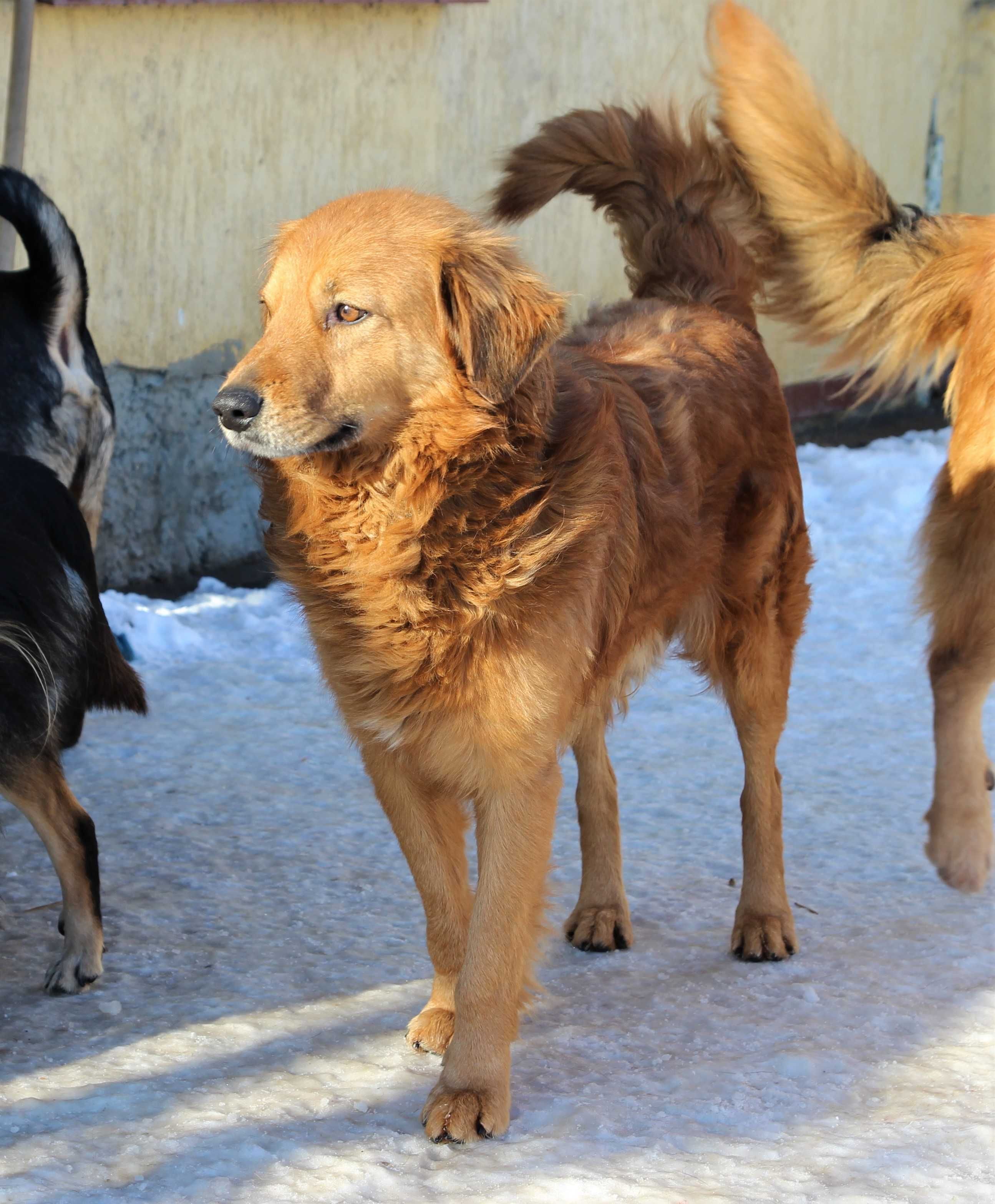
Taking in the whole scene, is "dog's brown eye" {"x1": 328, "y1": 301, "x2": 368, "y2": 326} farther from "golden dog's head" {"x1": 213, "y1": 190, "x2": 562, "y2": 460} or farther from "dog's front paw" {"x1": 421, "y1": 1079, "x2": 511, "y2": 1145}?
"dog's front paw" {"x1": 421, "y1": 1079, "x2": 511, "y2": 1145}

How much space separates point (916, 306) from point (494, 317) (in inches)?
84.0

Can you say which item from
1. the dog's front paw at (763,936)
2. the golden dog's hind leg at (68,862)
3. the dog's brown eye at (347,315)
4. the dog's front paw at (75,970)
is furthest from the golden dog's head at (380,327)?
the dog's front paw at (763,936)

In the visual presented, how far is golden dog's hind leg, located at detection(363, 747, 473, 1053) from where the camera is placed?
3086mm

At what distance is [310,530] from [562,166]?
1732mm

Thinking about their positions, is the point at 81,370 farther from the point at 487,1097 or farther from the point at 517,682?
the point at 487,1097

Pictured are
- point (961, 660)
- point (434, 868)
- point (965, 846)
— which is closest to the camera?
point (434, 868)

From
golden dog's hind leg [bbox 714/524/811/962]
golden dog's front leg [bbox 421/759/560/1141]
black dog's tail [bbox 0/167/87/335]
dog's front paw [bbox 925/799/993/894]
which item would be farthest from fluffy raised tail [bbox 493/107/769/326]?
golden dog's front leg [bbox 421/759/560/1141]

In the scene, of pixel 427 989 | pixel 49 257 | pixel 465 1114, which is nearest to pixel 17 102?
pixel 49 257

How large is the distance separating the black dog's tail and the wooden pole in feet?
2.16

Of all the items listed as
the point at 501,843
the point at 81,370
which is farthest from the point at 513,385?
the point at 81,370

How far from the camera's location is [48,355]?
15.4 feet

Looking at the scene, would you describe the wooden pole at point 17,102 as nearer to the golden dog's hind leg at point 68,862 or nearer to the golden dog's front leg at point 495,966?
the golden dog's hind leg at point 68,862

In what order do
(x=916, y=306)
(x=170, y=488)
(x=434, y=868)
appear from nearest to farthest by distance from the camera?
(x=434, y=868) → (x=916, y=306) → (x=170, y=488)

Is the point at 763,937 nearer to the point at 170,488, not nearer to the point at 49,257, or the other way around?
the point at 49,257
